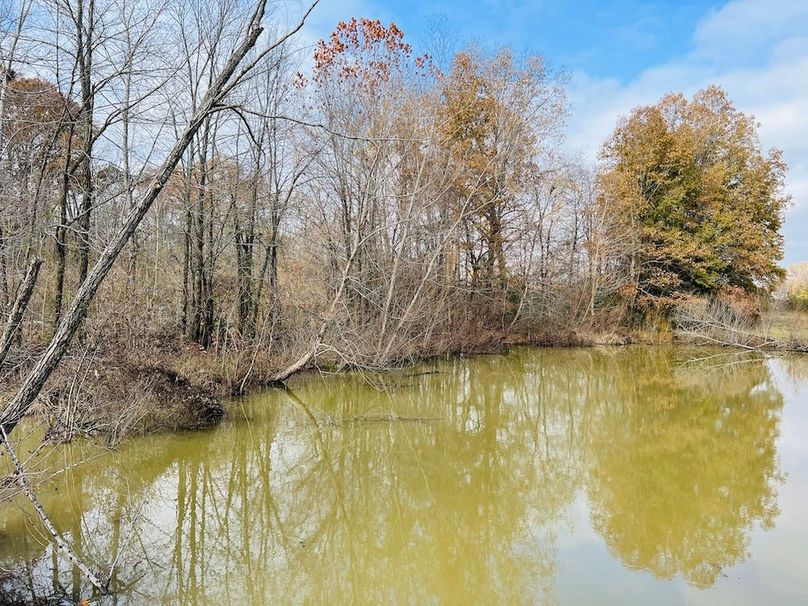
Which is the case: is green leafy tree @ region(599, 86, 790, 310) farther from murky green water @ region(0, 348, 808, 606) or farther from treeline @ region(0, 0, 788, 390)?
murky green water @ region(0, 348, 808, 606)

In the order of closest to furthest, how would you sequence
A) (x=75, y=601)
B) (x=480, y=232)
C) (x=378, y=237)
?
1. (x=75, y=601)
2. (x=378, y=237)
3. (x=480, y=232)

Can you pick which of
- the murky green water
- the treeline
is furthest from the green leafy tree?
the murky green water

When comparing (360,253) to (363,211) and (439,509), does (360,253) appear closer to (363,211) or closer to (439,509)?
(363,211)

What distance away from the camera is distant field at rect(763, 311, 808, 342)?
56.4 ft

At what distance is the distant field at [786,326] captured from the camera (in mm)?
17200

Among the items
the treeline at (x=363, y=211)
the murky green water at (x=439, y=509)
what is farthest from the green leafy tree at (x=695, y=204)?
the murky green water at (x=439, y=509)

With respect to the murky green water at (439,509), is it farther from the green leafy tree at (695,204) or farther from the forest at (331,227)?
the green leafy tree at (695,204)

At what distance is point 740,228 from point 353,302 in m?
15.3

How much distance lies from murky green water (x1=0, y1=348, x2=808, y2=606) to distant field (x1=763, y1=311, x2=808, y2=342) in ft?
29.2

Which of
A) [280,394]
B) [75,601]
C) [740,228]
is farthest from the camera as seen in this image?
[740,228]

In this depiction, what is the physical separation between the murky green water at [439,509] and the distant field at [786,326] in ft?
29.2

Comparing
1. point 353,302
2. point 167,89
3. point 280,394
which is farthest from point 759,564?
point 167,89

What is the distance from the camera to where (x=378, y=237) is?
43.2 ft

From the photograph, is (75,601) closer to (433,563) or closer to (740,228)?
(433,563)
